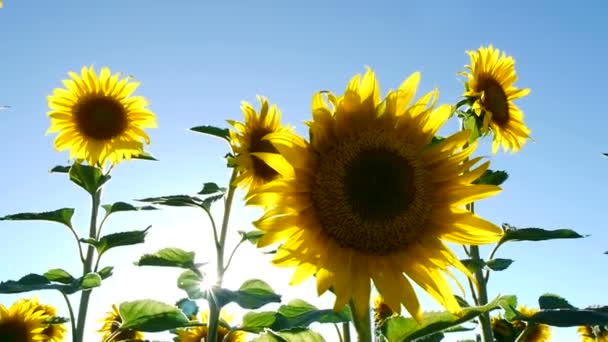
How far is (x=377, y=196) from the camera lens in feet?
8.61

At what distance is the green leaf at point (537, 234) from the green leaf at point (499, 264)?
0.15 meters

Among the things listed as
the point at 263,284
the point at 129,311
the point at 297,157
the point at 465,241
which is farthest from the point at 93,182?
the point at 465,241

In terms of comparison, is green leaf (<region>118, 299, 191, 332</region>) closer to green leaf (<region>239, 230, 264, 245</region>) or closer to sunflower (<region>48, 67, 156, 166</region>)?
green leaf (<region>239, 230, 264, 245</region>)

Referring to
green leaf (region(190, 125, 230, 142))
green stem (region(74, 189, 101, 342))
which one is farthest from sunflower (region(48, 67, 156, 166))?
green leaf (region(190, 125, 230, 142))

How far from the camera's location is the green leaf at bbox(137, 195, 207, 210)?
11.5 feet

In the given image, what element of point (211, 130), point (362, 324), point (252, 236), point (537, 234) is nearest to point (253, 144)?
point (211, 130)

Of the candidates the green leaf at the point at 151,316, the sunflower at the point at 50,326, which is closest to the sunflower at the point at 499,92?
the green leaf at the point at 151,316

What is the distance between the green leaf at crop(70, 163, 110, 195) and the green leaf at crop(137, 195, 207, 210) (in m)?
1.56

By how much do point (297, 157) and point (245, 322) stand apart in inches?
54.4

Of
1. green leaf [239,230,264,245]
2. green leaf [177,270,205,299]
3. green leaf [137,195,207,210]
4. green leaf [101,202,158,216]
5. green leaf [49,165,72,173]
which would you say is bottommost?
green leaf [177,270,205,299]

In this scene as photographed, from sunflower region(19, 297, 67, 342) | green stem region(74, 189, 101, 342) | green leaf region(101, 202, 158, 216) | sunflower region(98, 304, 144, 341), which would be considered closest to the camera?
green stem region(74, 189, 101, 342)

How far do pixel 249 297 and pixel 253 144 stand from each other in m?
1.68

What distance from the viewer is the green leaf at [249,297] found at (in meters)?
2.90

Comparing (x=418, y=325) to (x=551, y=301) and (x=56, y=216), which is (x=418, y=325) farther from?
(x=56, y=216)
